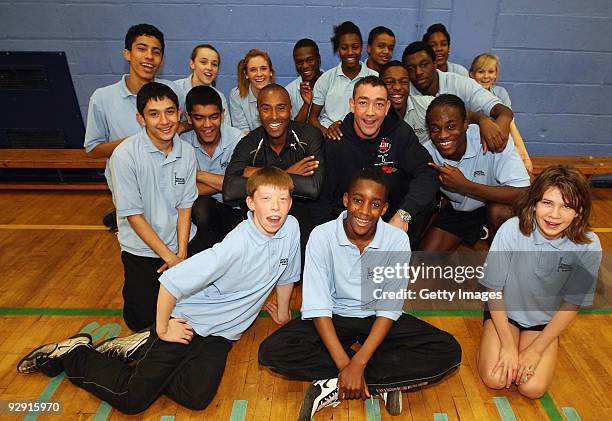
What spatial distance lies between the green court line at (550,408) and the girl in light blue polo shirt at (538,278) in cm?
7

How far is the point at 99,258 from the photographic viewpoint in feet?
12.6

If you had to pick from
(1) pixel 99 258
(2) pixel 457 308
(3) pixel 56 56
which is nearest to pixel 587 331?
(2) pixel 457 308

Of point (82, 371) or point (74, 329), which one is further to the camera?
point (74, 329)

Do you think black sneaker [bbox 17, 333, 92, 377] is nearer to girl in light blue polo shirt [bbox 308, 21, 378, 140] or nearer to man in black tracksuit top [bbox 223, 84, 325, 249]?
man in black tracksuit top [bbox 223, 84, 325, 249]

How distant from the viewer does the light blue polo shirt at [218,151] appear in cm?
346

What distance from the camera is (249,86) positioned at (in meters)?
4.21

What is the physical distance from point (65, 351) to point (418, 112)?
2.88 m

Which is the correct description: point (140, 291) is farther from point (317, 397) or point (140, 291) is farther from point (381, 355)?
point (381, 355)

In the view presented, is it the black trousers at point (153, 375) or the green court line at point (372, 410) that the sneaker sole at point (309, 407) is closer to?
the green court line at point (372, 410)

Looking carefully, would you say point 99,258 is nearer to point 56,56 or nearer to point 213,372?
point 213,372

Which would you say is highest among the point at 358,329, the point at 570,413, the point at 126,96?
the point at 126,96

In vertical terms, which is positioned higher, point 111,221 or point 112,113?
point 112,113

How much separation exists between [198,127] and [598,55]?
4070 millimetres

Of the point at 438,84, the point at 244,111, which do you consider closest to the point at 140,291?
the point at 244,111
